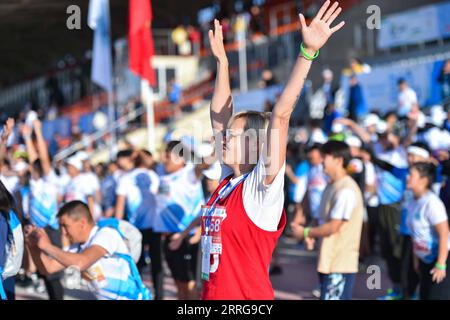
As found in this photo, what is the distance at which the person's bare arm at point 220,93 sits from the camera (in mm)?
5137

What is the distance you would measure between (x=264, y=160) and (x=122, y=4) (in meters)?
27.7

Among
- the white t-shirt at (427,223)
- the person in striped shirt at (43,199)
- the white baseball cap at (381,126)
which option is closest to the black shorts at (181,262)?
the person in striped shirt at (43,199)

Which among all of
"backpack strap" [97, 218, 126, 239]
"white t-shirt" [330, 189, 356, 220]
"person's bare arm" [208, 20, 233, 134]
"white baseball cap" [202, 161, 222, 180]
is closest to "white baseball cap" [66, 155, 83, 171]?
"white baseball cap" [202, 161, 222, 180]

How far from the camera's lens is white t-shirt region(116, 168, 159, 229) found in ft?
34.9

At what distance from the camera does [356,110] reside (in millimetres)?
16547

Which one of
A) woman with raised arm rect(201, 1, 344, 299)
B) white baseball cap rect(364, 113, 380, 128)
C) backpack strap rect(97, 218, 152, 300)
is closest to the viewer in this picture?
woman with raised arm rect(201, 1, 344, 299)

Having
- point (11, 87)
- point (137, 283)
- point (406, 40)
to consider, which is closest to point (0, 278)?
point (137, 283)

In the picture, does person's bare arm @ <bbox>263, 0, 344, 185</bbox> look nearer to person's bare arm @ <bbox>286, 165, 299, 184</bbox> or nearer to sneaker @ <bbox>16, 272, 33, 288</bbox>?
sneaker @ <bbox>16, 272, 33, 288</bbox>

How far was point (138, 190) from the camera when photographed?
1091 cm

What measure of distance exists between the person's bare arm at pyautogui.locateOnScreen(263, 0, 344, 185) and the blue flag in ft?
39.3

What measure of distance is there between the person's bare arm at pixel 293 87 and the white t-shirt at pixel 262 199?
0.08 metres

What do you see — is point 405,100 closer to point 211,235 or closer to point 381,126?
point 381,126

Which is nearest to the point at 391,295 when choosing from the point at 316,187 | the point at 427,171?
the point at 427,171
